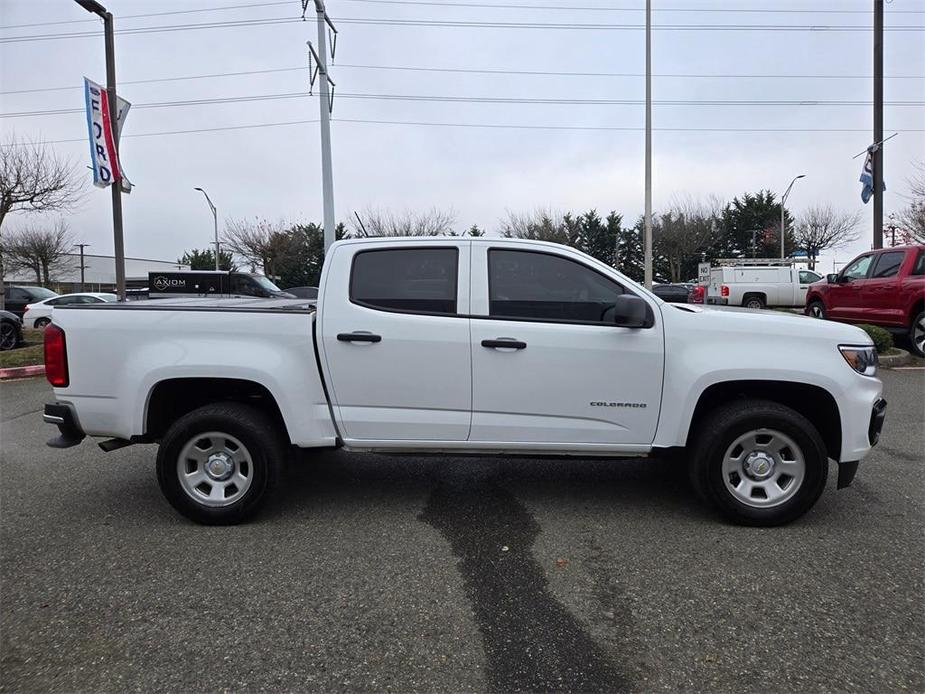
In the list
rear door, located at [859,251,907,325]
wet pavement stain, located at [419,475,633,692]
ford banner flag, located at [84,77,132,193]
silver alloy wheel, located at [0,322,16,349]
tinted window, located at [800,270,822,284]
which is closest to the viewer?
wet pavement stain, located at [419,475,633,692]

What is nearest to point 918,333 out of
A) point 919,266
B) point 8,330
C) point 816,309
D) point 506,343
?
point 919,266

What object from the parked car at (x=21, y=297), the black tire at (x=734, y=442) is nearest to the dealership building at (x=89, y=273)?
the parked car at (x=21, y=297)

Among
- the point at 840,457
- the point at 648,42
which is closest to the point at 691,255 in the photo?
the point at 648,42

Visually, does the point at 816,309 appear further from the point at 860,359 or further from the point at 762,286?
→ the point at 762,286

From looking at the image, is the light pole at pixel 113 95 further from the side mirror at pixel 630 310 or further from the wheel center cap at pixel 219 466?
the side mirror at pixel 630 310

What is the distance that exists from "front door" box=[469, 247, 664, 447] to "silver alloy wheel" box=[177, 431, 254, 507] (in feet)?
5.02

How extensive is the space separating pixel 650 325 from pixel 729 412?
2.44 ft

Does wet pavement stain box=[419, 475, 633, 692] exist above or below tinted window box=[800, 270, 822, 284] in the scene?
below

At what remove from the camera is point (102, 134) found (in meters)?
13.2

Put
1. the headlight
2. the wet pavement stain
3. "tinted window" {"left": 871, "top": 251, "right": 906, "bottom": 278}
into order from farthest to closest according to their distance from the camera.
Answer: "tinted window" {"left": 871, "top": 251, "right": 906, "bottom": 278}, the headlight, the wet pavement stain

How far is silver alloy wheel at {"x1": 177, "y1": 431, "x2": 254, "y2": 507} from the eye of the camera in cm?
395

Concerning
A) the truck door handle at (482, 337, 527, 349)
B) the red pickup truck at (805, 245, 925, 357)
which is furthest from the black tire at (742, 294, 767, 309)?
the truck door handle at (482, 337, 527, 349)

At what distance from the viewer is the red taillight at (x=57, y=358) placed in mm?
4012

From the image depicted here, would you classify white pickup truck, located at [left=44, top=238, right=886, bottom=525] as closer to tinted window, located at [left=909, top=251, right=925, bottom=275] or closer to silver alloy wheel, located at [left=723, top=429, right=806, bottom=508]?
silver alloy wheel, located at [left=723, top=429, right=806, bottom=508]
